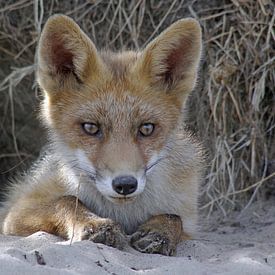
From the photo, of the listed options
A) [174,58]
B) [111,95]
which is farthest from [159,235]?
[174,58]

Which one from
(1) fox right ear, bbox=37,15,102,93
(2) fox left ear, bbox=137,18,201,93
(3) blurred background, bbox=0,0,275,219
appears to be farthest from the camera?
(3) blurred background, bbox=0,0,275,219

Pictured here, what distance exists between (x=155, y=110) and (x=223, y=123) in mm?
1929

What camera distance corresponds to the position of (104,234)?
11.8 ft

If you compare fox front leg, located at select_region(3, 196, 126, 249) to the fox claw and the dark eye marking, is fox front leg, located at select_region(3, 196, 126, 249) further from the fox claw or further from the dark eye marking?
the dark eye marking

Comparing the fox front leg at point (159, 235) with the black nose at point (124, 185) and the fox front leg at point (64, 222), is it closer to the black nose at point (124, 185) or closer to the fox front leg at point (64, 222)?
the fox front leg at point (64, 222)

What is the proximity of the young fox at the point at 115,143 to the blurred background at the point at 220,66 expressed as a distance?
1.27m

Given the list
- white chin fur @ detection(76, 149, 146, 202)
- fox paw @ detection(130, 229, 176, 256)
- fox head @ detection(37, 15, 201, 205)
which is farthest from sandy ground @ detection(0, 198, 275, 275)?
fox head @ detection(37, 15, 201, 205)

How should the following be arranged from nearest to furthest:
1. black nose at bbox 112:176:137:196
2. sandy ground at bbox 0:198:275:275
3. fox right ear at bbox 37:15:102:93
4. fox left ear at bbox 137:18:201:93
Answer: sandy ground at bbox 0:198:275:275 < black nose at bbox 112:176:137:196 < fox right ear at bbox 37:15:102:93 < fox left ear at bbox 137:18:201:93

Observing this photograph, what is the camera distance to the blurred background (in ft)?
18.5

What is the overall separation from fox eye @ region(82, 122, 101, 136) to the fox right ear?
284 mm

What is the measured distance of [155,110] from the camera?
3.94 meters

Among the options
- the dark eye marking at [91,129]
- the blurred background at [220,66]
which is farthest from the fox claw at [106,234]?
the blurred background at [220,66]

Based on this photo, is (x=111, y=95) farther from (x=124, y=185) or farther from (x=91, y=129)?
(x=124, y=185)

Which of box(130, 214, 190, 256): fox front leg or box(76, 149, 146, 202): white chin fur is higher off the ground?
box(76, 149, 146, 202): white chin fur
